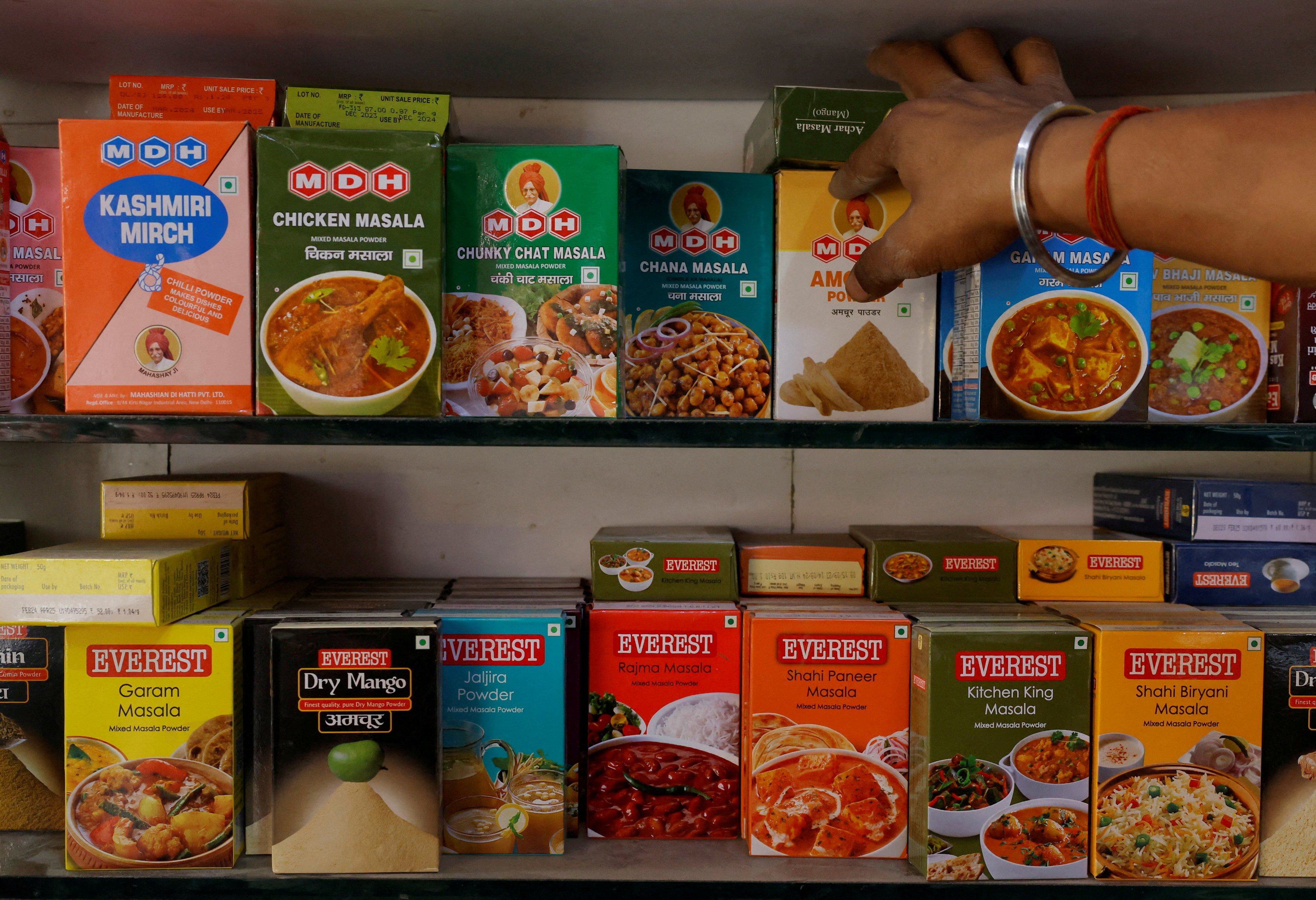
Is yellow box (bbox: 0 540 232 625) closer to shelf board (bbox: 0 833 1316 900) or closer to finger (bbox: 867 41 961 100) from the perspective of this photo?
shelf board (bbox: 0 833 1316 900)

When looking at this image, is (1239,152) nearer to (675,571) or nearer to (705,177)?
(705,177)

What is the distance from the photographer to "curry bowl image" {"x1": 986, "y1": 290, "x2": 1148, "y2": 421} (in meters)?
1.26

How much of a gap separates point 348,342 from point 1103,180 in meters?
0.96

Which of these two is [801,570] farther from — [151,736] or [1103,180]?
[151,736]

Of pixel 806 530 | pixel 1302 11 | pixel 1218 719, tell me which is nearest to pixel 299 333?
pixel 806 530

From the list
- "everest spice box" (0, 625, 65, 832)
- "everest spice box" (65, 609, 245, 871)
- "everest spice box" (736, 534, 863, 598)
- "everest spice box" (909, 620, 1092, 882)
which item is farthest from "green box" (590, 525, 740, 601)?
"everest spice box" (0, 625, 65, 832)

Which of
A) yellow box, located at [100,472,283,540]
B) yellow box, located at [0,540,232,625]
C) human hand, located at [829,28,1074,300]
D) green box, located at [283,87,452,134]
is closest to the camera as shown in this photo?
human hand, located at [829,28,1074,300]

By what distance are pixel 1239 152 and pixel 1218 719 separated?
2.82ft

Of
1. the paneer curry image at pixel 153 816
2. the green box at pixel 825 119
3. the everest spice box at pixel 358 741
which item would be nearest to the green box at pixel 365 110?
the green box at pixel 825 119

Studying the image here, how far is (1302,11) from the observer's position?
4.26ft

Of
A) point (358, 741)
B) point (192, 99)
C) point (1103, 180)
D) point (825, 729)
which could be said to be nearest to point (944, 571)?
point (825, 729)

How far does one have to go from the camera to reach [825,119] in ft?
4.32

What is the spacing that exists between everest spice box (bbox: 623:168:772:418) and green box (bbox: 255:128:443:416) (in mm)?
327

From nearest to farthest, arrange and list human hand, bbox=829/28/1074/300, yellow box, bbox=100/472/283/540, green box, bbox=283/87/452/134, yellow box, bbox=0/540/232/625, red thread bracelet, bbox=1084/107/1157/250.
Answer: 1. red thread bracelet, bbox=1084/107/1157/250
2. human hand, bbox=829/28/1074/300
3. yellow box, bbox=0/540/232/625
4. green box, bbox=283/87/452/134
5. yellow box, bbox=100/472/283/540
